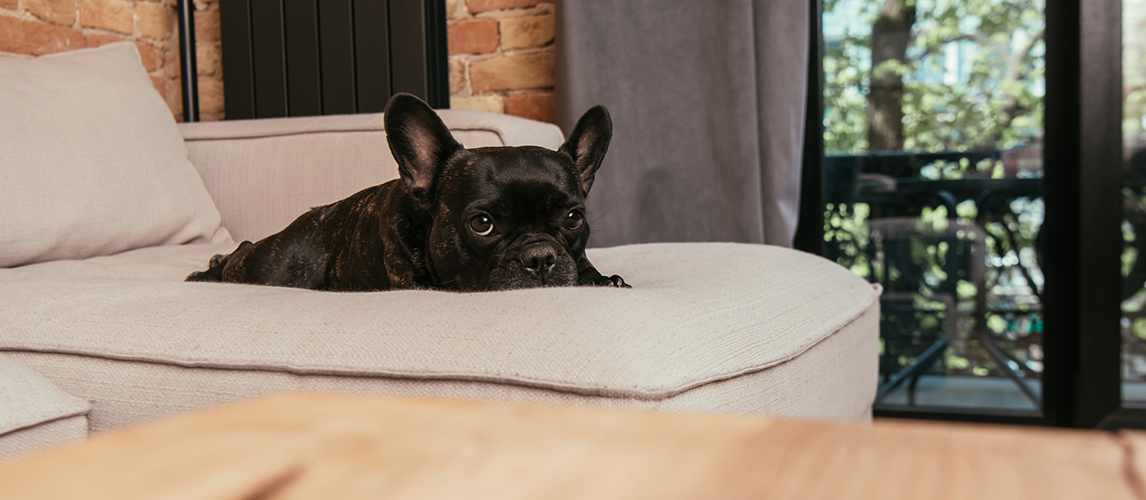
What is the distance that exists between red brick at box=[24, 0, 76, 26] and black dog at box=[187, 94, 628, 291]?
5.17 feet

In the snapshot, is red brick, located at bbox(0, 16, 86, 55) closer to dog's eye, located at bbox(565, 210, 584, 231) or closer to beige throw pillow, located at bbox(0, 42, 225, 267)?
beige throw pillow, located at bbox(0, 42, 225, 267)

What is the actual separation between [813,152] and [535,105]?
102 cm

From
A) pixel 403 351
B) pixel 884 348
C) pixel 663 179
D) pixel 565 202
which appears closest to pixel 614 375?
pixel 403 351

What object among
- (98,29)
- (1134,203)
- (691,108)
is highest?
A: (98,29)

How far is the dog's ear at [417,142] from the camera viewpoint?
1.37m

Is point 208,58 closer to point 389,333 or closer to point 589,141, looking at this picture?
point 589,141

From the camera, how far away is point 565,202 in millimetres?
1377

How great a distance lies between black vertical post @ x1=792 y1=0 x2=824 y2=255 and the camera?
2.59 metres

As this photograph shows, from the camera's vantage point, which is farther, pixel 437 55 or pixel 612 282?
pixel 437 55

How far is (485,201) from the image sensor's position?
1319mm

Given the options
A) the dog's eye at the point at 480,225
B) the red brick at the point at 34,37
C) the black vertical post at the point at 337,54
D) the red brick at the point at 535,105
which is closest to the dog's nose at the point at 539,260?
the dog's eye at the point at 480,225

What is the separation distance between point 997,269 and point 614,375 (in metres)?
2.36

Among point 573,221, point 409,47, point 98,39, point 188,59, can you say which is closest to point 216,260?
point 573,221

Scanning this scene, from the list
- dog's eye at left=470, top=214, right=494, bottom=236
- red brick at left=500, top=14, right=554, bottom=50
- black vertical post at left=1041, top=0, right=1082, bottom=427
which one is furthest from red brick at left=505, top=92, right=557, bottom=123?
black vertical post at left=1041, top=0, right=1082, bottom=427
